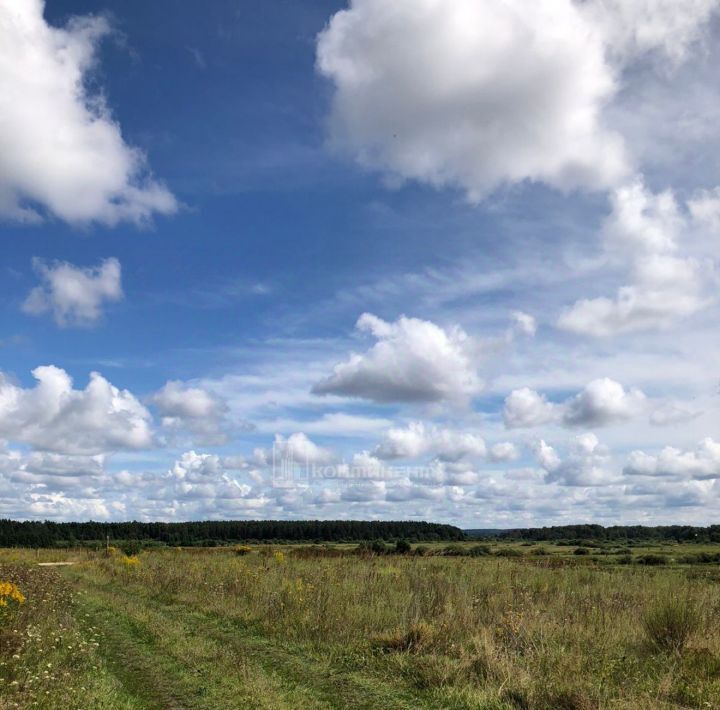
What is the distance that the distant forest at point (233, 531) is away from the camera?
14850 cm

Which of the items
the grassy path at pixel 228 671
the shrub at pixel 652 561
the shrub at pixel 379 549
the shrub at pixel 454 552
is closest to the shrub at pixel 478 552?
the shrub at pixel 454 552

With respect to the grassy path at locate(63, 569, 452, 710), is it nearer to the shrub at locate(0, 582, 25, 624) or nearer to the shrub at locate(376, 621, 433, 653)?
the shrub at locate(376, 621, 433, 653)

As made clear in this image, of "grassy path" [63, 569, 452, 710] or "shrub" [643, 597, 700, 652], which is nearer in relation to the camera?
"grassy path" [63, 569, 452, 710]

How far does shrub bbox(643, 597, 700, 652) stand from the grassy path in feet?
17.6

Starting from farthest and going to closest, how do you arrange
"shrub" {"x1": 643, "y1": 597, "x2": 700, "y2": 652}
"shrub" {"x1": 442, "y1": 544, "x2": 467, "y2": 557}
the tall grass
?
"shrub" {"x1": 442, "y1": 544, "x2": 467, "y2": 557}, "shrub" {"x1": 643, "y1": 597, "x2": 700, "y2": 652}, the tall grass

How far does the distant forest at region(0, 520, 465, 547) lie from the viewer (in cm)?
14850

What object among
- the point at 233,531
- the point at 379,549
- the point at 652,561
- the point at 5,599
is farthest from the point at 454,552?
the point at 233,531

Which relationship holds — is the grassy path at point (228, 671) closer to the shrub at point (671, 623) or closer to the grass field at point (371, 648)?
the grass field at point (371, 648)

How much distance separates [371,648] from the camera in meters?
Result: 12.2

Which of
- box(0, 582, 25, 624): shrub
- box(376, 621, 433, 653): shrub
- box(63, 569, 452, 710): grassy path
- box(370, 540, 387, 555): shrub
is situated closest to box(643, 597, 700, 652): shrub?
box(376, 621, 433, 653): shrub

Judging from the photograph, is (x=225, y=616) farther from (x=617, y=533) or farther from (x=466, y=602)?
(x=617, y=533)

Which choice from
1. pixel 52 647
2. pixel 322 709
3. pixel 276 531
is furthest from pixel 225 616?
pixel 276 531

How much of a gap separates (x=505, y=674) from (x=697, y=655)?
3.55 metres

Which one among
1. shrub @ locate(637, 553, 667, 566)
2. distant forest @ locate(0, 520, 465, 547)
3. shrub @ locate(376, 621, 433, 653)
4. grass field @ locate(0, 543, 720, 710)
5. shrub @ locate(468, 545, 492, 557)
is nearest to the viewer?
grass field @ locate(0, 543, 720, 710)
